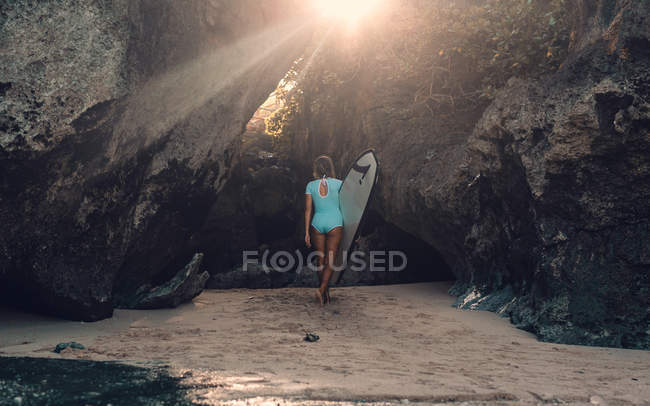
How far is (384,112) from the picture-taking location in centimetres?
793

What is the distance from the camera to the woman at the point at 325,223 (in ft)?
19.0

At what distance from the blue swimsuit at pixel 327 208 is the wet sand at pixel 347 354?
0.98 metres

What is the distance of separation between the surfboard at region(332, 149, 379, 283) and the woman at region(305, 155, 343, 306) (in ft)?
0.27

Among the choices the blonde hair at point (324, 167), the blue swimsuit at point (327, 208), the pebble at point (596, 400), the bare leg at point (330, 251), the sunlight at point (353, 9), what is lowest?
the pebble at point (596, 400)

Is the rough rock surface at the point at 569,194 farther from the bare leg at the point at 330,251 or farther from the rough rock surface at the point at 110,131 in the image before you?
the rough rock surface at the point at 110,131

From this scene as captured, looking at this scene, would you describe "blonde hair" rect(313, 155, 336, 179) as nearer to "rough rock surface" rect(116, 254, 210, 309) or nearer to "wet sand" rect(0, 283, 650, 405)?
"wet sand" rect(0, 283, 650, 405)

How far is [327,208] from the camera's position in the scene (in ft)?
19.6

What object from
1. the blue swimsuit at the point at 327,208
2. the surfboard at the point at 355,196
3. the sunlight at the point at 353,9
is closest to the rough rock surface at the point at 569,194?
the surfboard at the point at 355,196

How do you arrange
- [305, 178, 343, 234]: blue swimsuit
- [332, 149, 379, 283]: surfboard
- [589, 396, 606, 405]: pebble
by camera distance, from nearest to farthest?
1. [589, 396, 606, 405]: pebble
2. [332, 149, 379, 283]: surfboard
3. [305, 178, 343, 234]: blue swimsuit

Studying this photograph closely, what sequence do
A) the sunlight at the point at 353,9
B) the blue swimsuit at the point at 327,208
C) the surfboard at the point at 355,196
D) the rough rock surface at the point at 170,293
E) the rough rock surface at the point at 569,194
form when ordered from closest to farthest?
1. the rough rock surface at the point at 569,194
2. the rough rock surface at the point at 170,293
3. the surfboard at the point at 355,196
4. the blue swimsuit at the point at 327,208
5. the sunlight at the point at 353,9

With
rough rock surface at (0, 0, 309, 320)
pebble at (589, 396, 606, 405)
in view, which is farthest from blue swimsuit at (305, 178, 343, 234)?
pebble at (589, 396, 606, 405)

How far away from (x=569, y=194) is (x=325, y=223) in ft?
9.20

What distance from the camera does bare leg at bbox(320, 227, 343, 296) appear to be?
575cm

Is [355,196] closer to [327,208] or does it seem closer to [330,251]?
[327,208]
